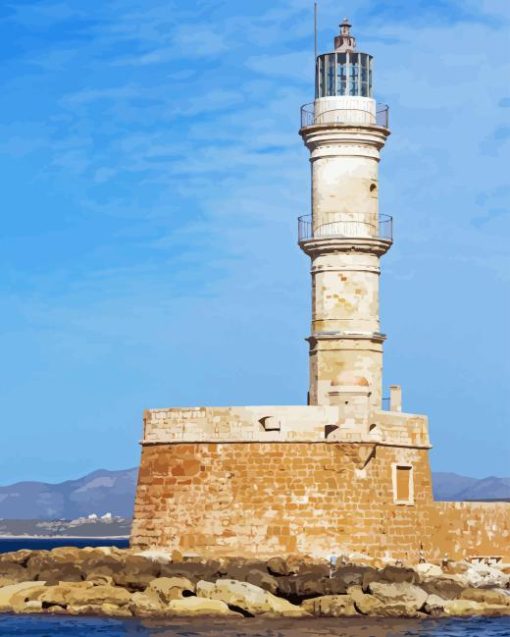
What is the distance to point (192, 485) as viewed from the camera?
96.8ft

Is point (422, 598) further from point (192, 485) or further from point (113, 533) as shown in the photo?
point (113, 533)

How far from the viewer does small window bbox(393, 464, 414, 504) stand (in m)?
30.1

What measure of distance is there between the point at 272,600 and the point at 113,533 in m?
99.6

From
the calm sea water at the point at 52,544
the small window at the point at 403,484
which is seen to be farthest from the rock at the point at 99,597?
the calm sea water at the point at 52,544

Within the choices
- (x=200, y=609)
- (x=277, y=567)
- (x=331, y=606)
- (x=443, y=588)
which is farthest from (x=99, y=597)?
(x=443, y=588)

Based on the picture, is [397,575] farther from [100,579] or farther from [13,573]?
[13,573]

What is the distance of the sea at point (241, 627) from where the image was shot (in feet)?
81.0

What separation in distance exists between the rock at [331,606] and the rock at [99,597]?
9.16ft

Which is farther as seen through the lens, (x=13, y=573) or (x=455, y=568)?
(x=455, y=568)

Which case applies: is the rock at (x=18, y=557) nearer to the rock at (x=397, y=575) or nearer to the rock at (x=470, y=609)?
the rock at (x=397, y=575)

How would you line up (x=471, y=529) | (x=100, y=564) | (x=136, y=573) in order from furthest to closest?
1. (x=471, y=529)
2. (x=100, y=564)
3. (x=136, y=573)

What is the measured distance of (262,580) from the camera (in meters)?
27.2

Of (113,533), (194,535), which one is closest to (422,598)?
(194,535)

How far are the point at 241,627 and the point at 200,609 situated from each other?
104 centimetres
